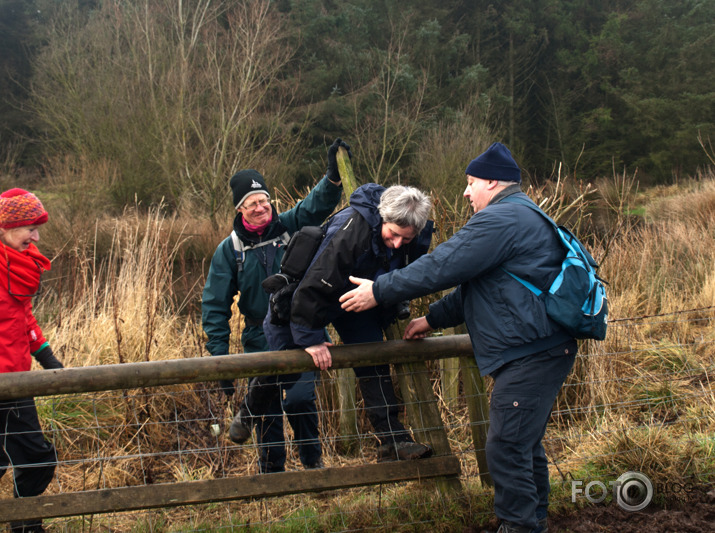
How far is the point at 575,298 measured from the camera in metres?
2.63

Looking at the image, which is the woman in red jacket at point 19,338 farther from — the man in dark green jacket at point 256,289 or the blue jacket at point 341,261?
the blue jacket at point 341,261

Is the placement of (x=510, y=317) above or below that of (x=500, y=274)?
below

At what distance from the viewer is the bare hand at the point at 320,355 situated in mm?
2982

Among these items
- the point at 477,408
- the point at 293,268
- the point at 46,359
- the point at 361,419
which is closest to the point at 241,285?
the point at 293,268

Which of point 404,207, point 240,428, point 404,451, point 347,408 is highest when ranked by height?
point 404,207

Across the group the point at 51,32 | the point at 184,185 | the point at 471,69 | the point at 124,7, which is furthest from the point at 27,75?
the point at 471,69

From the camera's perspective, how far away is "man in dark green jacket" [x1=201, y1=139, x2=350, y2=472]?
3.88 metres

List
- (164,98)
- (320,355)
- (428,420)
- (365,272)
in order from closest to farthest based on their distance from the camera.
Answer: (320,355) < (365,272) < (428,420) < (164,98)

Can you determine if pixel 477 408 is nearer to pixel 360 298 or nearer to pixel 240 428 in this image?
pixel 360 298

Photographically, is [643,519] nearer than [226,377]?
No

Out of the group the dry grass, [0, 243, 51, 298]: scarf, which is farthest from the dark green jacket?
[0, 243, 51, 298]: scarf

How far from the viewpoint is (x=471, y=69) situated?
25141mm

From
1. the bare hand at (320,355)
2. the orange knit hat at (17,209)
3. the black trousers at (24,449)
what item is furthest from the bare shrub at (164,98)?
the bare hand at (320,355)

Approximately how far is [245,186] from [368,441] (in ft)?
8.20
